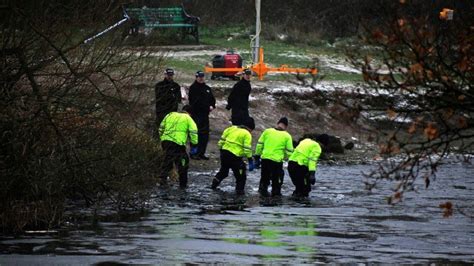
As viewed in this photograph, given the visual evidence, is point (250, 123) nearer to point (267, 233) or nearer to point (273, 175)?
point (273, 175)

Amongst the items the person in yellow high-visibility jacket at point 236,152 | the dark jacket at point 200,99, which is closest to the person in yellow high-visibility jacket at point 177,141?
the person in yellow high-visibility jacket at point 236,152

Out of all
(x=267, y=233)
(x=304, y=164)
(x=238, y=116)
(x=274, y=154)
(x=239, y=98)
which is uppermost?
(x=239, y=98)

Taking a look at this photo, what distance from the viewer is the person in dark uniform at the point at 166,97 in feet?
75.7

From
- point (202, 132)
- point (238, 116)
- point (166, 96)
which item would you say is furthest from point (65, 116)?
point (238, 116)

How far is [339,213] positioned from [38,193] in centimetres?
604

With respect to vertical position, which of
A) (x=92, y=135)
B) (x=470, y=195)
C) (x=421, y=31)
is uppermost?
(x=421, y=31)

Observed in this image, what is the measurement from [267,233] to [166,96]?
20.3 feet

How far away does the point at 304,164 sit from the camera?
23.8 metres

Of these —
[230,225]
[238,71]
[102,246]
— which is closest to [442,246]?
[230,225]

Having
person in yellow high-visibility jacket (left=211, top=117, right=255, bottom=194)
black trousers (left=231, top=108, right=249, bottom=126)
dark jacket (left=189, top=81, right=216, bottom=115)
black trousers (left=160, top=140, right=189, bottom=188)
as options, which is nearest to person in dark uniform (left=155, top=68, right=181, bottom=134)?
black trousers (left=160, top=140, right=189, bottom=188)

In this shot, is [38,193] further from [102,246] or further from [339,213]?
[339,213]

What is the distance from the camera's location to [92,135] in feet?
64.7

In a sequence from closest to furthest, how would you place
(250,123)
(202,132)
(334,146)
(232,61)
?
(250,123) → (202,132) → (334,146) → (232,61)

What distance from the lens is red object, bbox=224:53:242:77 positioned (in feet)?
121
